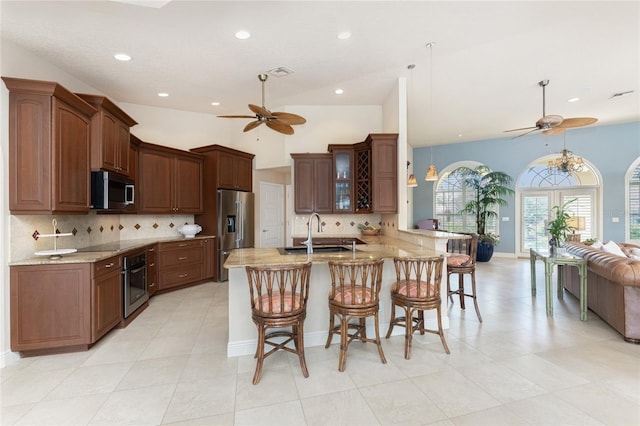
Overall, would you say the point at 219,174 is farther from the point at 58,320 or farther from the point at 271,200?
the point at 58,320

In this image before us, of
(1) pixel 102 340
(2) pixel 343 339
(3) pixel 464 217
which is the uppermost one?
(3) pixel 464 217

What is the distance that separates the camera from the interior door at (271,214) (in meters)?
6.30

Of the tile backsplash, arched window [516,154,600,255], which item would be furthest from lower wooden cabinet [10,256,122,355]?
arched window [516,154,600,255]

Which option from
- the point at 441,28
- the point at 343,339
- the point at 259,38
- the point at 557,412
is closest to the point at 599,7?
the point at 441,28

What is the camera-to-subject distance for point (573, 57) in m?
3.71

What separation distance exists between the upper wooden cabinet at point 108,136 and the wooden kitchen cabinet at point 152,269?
123 centimetres

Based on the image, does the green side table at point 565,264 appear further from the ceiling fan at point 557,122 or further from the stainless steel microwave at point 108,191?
the stainless steel microwave at point 108,191

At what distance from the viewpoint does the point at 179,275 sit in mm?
4809

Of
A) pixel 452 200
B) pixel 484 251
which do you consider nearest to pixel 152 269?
pixel 484 251

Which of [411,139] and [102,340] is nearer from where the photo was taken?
[102,340]

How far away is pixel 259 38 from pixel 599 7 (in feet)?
11.1

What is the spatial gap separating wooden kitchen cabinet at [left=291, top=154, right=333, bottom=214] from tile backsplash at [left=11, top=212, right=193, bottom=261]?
7.30ft

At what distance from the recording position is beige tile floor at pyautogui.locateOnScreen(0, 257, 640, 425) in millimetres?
1874

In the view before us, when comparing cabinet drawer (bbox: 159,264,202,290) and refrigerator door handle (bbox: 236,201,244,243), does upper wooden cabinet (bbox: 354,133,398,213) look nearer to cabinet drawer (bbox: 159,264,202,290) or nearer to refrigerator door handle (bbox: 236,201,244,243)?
refrigerator door handle (bbox: 236,201,244,243)
